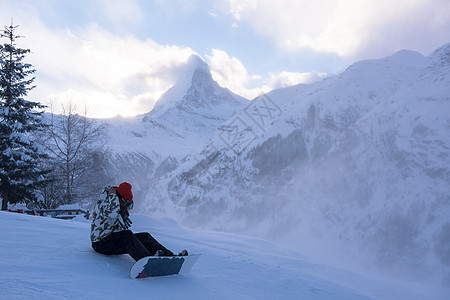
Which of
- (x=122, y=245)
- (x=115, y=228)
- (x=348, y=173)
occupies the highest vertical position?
(x=348, y=173)

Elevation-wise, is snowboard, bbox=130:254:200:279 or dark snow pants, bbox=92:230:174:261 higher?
dark snow pants, bbox=92:230:174:261

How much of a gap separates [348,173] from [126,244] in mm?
39220

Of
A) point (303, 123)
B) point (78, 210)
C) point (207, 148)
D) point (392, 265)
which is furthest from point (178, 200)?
point (78, 210)

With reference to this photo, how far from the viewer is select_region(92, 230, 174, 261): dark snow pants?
4.14 m

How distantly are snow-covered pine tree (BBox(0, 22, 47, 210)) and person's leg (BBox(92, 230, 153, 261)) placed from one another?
14.4 meters

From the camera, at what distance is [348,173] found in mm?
39344

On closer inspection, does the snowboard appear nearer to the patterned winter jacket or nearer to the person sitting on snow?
the person sitting on snow

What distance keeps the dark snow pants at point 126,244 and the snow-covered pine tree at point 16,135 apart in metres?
14.4

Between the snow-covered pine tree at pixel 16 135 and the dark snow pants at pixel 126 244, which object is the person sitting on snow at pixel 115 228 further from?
the snow-covered pine tree at pixel 16 135

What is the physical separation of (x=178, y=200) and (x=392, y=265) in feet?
121

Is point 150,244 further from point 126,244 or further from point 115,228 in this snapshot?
point 115,228

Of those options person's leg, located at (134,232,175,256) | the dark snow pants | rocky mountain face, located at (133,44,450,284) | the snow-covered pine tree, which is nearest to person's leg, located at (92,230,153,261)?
the dark snow pants

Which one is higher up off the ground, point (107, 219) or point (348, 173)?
point (348, 173)

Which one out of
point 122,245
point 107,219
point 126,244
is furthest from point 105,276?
point 107,219
